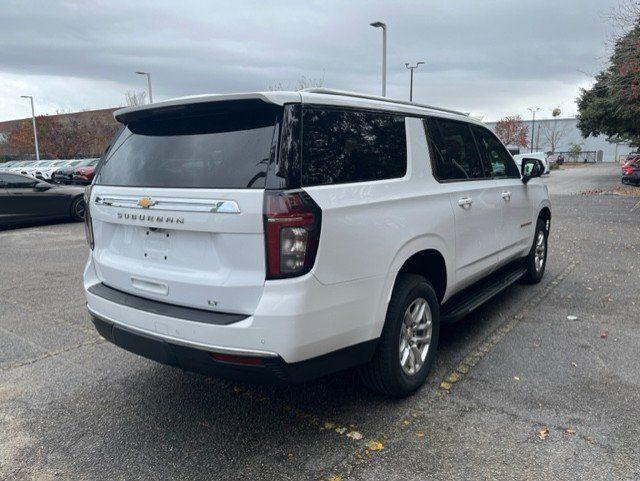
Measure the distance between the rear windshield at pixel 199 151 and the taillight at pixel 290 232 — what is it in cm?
16

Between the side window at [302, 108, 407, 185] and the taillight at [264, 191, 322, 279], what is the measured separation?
0.54ft

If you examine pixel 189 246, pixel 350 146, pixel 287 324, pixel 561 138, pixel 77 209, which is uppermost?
pixel 561 138

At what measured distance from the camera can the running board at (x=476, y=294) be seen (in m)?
4.01

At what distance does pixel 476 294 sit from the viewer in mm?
4535

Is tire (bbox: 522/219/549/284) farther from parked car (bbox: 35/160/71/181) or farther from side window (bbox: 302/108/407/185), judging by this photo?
parked car (bbox: 35/160/71/181)

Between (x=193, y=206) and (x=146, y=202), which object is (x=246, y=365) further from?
(x=146, y=202)

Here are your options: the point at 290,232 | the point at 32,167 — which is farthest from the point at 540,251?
the point at 32,167

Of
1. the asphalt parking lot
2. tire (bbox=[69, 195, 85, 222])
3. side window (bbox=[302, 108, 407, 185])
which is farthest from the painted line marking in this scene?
tire (bbox=[69, 195, 85, 222])

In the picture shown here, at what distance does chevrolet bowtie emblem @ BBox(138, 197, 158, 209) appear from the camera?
2910 millimetres

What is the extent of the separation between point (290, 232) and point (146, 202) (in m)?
0.92

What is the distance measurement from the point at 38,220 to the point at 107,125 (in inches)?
1716

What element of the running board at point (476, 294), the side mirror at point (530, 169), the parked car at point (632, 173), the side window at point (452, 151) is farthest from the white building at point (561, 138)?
the side window at point (452, 151)

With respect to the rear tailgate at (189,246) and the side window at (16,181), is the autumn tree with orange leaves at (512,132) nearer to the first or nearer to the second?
the side window at (16,181)

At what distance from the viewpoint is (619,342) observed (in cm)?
441
